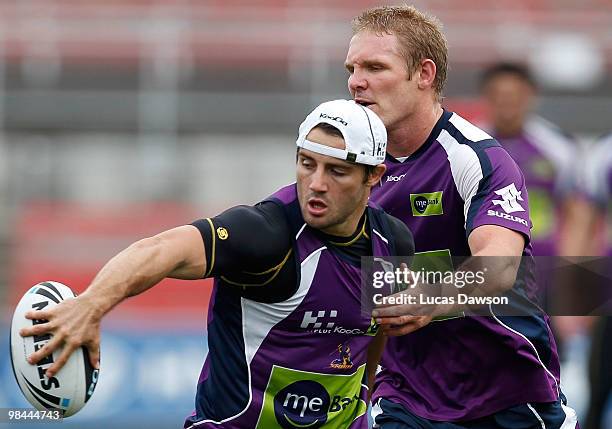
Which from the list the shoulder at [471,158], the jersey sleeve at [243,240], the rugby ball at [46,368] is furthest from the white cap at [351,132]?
the rugby ball at [46,368]

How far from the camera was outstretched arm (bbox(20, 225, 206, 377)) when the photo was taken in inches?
146

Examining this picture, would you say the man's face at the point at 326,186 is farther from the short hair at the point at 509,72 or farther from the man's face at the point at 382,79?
the short hair at the point at 509,72

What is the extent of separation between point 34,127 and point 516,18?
815cm

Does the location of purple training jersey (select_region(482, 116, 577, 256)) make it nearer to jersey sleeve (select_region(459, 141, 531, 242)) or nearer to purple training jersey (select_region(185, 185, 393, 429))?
jersey sleeve (select_region(459, 141, 531, 242))

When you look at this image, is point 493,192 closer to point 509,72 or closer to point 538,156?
point 509,72

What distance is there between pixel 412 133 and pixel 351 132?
0.73 metres

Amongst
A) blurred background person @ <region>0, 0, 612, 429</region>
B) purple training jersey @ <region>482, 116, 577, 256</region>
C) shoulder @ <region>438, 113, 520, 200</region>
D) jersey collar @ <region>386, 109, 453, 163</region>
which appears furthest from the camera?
blurred background person @ <region>0, 0, 612, 429</region>

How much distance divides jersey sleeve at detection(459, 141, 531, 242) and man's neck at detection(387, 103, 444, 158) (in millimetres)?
279

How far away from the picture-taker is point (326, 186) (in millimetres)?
4590

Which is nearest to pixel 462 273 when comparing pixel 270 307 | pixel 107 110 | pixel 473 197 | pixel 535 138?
pixel 473 197

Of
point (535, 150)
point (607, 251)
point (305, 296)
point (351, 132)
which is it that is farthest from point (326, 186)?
point (607, 251)

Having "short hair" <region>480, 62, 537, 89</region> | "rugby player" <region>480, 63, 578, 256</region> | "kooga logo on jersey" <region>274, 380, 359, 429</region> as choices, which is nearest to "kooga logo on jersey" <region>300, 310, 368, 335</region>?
"kooga logo on jersey" <region>274, 380, 359, 429</region>

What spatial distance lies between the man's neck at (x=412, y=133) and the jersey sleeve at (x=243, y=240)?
1019 mm

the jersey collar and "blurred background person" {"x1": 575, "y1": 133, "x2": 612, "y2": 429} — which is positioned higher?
the jersey collar
